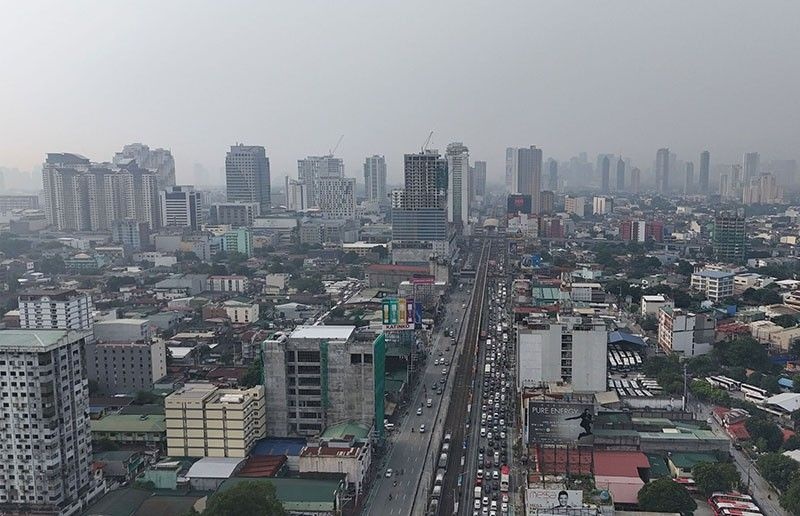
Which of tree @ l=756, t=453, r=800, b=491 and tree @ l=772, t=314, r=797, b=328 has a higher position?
tree @ l=772, t=314, r=797, b=328

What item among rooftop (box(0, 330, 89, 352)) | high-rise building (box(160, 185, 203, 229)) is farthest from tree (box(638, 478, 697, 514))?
high-rise building (box(160, 185, 203, 229))

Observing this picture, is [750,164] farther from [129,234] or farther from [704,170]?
[129,234]

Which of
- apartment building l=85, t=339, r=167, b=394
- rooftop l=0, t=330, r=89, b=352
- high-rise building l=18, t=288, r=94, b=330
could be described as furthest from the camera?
high-rise building l=18, t=288, r=94, b=330

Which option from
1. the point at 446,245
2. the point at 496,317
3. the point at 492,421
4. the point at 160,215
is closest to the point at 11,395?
the point at 492,421

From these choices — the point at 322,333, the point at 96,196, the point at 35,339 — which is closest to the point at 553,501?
the point at 322,333

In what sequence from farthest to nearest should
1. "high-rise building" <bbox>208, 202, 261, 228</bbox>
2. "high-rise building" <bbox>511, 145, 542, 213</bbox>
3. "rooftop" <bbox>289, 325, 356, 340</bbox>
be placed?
"high-rise building" <bbox>511, 145, 542, 213</bbox>, "high-rise building" <bbox>208, 202, 261, 228</bbox>, "rooftop" <bbox>289, 325, 356, 340</bbox>

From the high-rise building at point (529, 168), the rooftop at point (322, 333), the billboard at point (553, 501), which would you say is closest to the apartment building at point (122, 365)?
the rooftop at point (322, 333)

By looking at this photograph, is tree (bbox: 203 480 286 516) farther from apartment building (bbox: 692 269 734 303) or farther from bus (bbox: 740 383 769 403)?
apartment building (bbox: 692 269 734 303)
